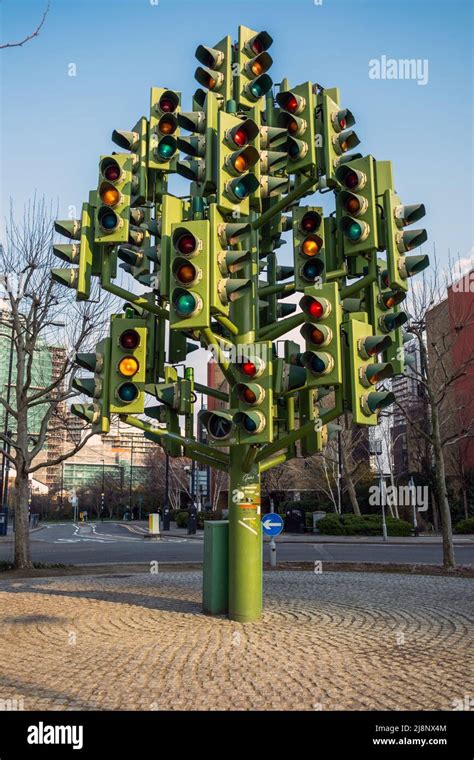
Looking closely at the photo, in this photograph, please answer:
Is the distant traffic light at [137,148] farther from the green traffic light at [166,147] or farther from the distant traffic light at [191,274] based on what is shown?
the distant traffic light at [191,274]

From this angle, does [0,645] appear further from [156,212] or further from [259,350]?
[156,212]

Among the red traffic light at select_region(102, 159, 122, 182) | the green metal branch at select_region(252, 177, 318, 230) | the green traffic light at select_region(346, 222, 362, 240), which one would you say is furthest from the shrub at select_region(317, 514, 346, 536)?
the red traffic light at select_region(102, 159, 122, 182)

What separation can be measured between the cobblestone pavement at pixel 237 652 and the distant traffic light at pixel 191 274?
329 cm

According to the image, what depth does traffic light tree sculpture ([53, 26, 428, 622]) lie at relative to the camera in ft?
21.7

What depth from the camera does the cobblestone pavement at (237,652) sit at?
4.99 m

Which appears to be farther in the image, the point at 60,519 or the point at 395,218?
the point at 60,519

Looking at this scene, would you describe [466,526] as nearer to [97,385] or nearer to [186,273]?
[97,385]

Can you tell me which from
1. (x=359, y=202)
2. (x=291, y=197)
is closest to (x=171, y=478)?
(x=291, y=197)

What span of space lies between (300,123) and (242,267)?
73.2 inches

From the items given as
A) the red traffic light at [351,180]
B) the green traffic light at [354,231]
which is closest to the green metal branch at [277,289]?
the green traffic light at [354,231]
